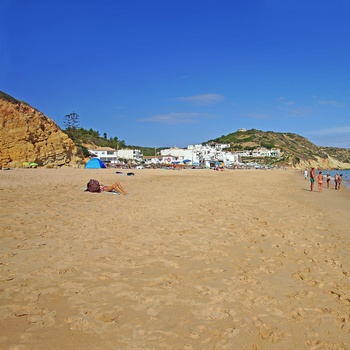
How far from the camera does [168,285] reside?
397 cm

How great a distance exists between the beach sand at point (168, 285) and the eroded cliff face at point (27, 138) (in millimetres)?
33047

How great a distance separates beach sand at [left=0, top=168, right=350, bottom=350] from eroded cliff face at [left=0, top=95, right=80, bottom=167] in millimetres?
33047

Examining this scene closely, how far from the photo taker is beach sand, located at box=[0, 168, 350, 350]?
2828mm

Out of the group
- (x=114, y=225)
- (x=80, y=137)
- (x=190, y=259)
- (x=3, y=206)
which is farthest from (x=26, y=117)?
(x=80, y=137)

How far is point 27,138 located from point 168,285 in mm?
39515

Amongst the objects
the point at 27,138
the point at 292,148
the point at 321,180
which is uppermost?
the point at 292,148

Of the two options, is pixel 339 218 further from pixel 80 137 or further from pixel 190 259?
pixel 80 137

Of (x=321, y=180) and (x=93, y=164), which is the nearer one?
(x=321, y=180)

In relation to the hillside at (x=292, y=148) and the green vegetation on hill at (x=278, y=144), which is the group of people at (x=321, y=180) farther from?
the green vegetation on hill at (x=278, y=144)

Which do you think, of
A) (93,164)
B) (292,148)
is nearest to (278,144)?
(292,148)

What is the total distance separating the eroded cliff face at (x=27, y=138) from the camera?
36.3 metres

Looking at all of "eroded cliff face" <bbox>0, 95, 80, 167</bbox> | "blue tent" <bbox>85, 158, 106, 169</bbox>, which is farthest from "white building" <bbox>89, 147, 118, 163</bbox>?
"eroded cliff face" <bbox>0, 95, 80, 167</bbox>

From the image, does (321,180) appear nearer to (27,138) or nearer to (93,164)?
(93,164)

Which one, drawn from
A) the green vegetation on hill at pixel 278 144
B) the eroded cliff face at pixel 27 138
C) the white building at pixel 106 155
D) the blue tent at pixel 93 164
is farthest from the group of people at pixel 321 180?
the green vegetation on hill at pixel 278 144
